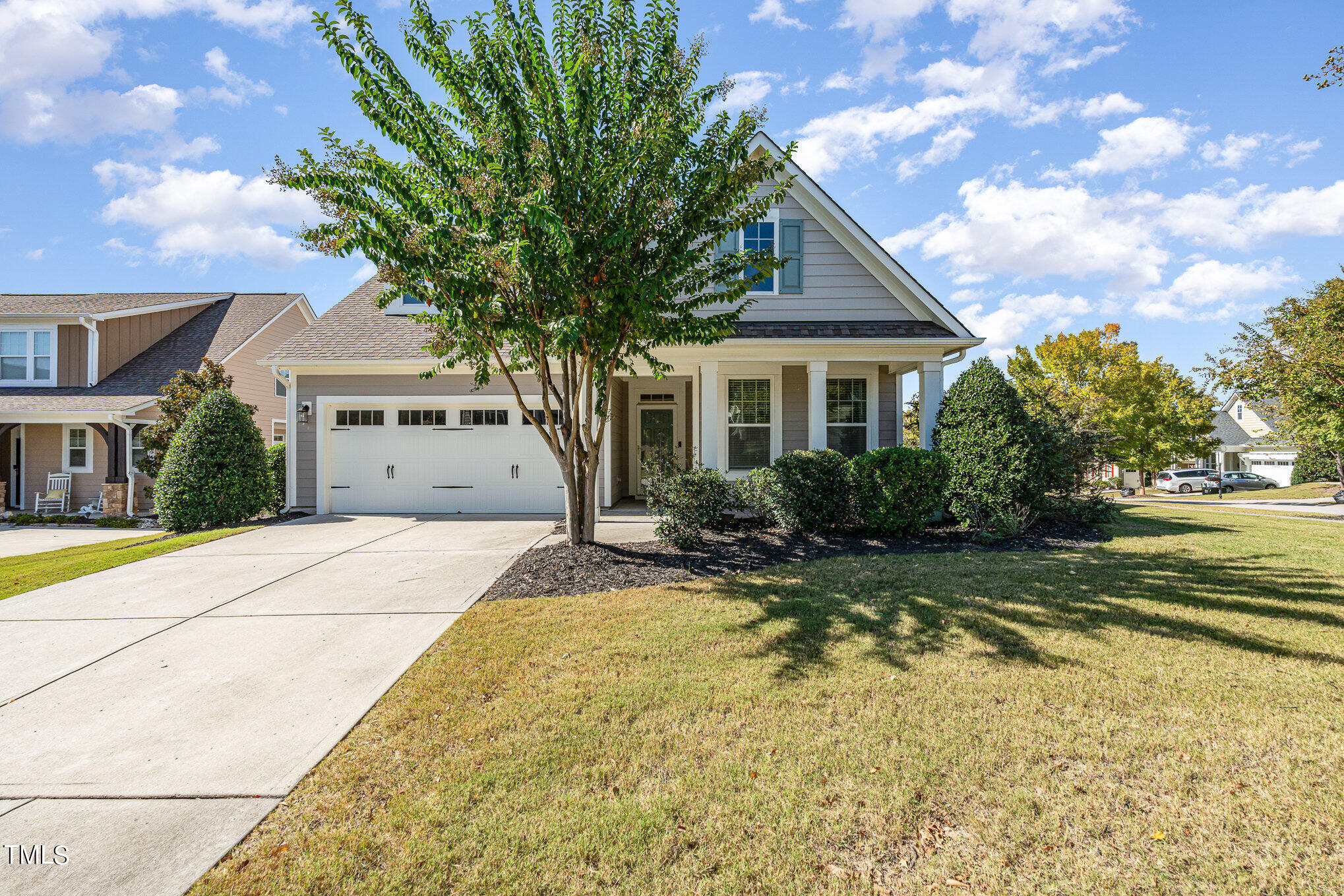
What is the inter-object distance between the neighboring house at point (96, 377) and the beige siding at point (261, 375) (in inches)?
1.4

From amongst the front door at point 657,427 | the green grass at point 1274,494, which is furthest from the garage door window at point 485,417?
the green grass at point 1274,494

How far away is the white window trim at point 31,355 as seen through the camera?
15.3 meters

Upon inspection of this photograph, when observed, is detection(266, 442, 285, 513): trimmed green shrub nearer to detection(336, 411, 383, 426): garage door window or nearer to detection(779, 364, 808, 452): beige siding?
detection(336, 411, 383, 426): garage door window

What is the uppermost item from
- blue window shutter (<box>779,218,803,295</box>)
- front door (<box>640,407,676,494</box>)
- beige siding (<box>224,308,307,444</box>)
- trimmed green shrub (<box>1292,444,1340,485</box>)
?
blue window shutter (<box>779,218,803,295</box>)

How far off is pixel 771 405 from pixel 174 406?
Result: 12.9m

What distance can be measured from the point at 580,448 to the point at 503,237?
267 cm

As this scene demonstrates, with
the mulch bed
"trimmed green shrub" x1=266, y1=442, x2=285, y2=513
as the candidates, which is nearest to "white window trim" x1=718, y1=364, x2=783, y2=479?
the mulch bed

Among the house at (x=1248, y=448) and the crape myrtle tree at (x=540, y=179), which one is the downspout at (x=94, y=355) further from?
the house at (x=1248, y=448)

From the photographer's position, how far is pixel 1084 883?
2.10 m

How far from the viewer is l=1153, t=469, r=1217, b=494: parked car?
3225 cm

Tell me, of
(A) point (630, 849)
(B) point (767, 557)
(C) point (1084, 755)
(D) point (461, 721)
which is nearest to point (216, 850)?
(D) point (461, 721)

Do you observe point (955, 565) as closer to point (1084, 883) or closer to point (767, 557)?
point (767, 557)

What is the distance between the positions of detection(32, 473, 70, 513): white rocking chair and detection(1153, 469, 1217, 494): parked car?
48261 mm

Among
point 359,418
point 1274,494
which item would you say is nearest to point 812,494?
point 359,418
